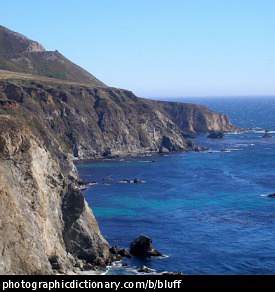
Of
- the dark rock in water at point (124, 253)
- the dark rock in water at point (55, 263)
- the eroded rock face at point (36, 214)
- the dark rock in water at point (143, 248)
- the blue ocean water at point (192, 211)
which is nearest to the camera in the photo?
the eroded rock face at point (36, 214)

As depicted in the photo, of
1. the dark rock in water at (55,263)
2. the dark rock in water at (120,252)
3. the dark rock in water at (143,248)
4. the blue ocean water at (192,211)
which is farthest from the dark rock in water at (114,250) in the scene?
the dark rock in water at (55,263)

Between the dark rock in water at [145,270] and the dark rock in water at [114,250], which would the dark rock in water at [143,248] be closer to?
the dark rock in water at [114,250]

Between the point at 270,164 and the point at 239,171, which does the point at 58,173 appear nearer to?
the point at 239,171

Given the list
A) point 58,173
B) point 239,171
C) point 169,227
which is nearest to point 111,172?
point 239,171

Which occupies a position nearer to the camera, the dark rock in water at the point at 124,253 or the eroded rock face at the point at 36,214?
the eroded rock face at the point at 36,214

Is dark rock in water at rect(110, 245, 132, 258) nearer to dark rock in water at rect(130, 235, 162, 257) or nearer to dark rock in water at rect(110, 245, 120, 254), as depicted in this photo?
dark rock in water at rect(110, 245, 120, 254)

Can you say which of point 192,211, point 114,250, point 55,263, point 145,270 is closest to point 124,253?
point 114,250
